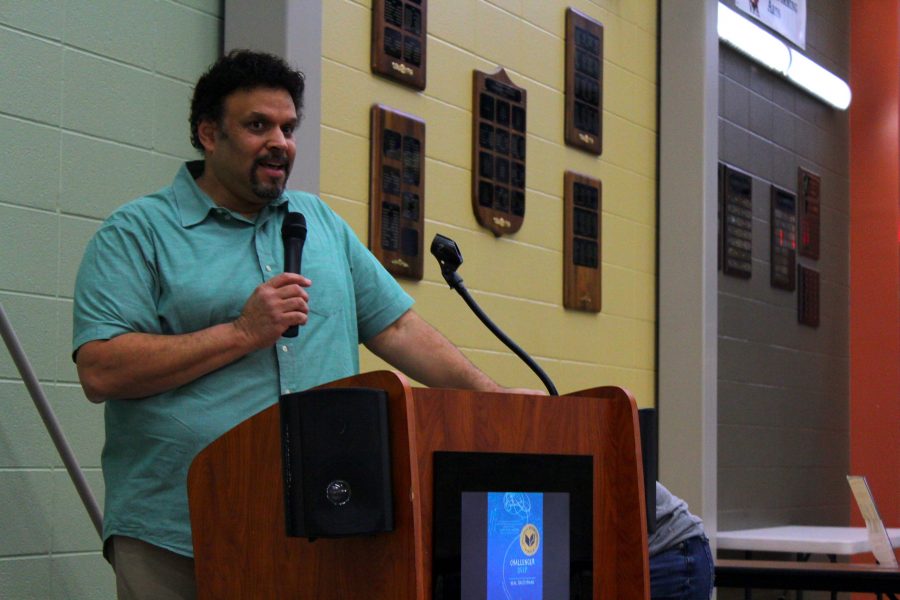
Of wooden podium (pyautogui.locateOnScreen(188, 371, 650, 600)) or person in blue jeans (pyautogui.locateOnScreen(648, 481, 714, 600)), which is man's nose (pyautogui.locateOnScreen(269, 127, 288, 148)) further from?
person in blue jeans (pyautogui.locateOnScreen(648, 481, 714, 600))

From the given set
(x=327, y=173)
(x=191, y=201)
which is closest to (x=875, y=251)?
(x=327, y=173)

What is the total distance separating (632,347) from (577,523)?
10.8ft

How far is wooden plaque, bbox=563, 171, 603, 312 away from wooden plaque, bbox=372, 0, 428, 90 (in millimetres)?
966

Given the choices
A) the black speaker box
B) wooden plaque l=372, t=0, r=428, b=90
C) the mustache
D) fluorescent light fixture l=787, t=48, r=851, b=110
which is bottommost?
the black speaker box

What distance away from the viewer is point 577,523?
1.95 metres

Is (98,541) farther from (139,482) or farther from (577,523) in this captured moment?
(577,523)

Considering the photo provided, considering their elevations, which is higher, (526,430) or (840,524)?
(526,430)

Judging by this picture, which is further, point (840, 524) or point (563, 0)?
point (840, 524)

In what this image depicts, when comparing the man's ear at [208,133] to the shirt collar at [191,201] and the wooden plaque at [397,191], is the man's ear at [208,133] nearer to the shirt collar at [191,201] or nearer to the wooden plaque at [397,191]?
the shirt collar at [191,201]

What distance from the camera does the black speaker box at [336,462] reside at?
5.46 ft

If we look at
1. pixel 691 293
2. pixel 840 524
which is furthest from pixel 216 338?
pixel 840 524

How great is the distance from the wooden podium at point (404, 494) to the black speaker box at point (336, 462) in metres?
0.03

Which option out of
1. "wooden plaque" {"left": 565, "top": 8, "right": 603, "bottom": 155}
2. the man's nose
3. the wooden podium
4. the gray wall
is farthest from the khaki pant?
the gray wall

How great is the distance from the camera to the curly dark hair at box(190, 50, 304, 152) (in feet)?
7.88
